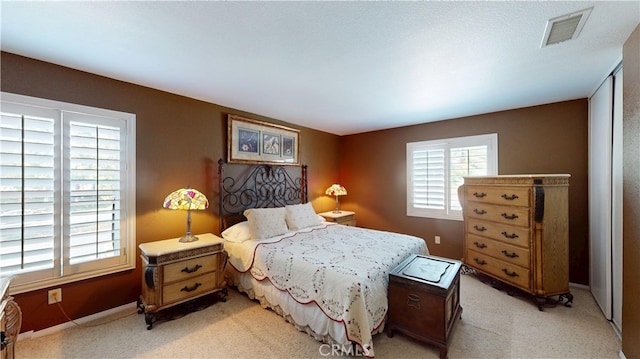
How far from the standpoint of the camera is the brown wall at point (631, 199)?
5.36ft

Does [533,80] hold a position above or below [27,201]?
above

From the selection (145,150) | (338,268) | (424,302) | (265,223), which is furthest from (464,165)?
(145,150)

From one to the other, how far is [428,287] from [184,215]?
2761 mm

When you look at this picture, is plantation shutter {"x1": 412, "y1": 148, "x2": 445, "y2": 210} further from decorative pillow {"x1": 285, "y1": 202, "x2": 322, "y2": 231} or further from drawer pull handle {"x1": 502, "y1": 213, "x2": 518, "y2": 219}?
decorative pillow {"x1": 285, "y1": 202, "x2": 322, "y2": 231}

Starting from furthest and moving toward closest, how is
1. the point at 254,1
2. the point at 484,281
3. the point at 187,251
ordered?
the point at 484,281, the point at 187,251, the point at 254,1

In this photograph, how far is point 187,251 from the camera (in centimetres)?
246

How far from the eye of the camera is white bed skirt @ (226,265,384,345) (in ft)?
6.55

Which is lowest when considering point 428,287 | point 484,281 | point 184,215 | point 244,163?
point 484,281

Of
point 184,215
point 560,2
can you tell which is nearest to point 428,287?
point 560,2

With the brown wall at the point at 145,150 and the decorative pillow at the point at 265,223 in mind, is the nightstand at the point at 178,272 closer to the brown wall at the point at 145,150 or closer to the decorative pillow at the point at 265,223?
the brown wall at the point at 145,150

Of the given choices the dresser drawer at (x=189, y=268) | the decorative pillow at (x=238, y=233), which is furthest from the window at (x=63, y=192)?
the decorative pillow at (x=238, y=233)

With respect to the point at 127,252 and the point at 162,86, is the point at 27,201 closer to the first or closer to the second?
the point at 127,252

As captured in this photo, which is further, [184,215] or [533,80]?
[184,215]

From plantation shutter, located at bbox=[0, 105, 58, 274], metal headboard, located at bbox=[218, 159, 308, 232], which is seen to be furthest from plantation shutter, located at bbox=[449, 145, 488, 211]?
plantation shutter, located at bbox=[0, 105, 58, 274]
